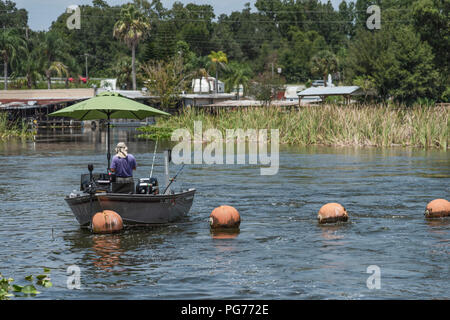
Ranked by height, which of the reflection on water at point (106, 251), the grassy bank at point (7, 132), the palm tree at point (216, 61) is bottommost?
the reflection on water at point (106, 251)

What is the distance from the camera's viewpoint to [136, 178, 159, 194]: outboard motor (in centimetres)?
1777

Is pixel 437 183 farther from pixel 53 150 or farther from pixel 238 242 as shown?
pixel 53 150

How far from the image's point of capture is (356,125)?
45.7m

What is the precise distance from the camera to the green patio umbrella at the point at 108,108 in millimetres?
18188

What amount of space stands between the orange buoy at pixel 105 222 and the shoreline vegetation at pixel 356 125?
29542 mm

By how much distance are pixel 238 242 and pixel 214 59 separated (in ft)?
366

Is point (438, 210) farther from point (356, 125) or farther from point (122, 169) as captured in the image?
point (356, 125)

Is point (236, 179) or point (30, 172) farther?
point (30, 172)

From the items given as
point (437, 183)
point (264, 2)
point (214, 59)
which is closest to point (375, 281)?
point (437, 183)

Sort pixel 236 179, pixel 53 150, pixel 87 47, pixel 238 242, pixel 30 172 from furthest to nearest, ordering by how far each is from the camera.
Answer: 1. pixel 87 47
2. pixel 53 150
3. pixel 30 172
4. pixel 236 179
5. pixel 238 242

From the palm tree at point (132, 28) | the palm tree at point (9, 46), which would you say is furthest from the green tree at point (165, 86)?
the palm tree at point (132, 28)

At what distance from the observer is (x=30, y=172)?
32.6m

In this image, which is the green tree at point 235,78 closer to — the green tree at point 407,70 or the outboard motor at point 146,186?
the green tree at point 407,70

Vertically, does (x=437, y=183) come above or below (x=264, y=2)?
below
